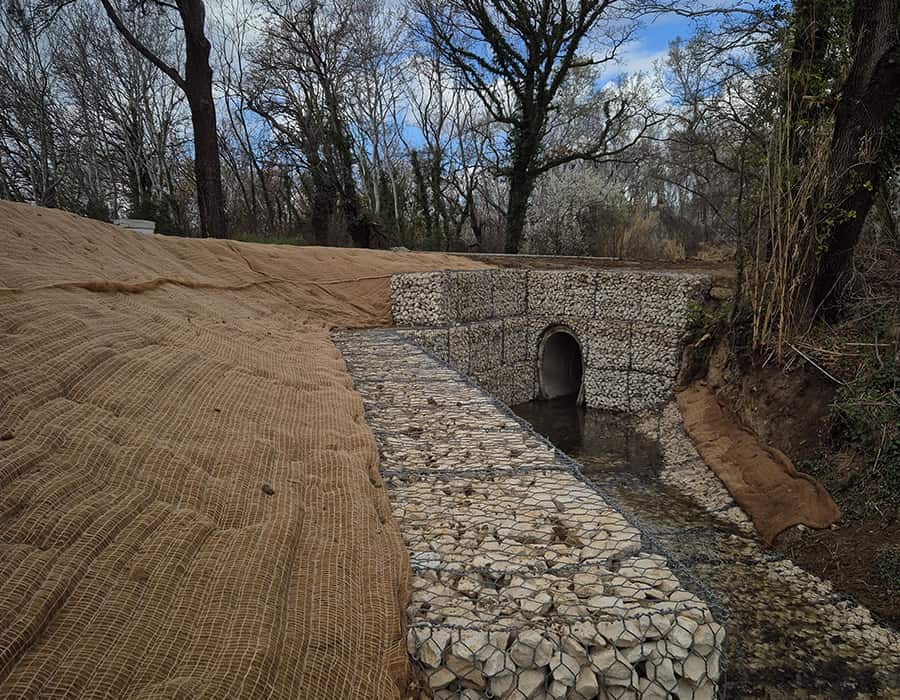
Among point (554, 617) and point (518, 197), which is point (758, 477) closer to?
point (554, 617)

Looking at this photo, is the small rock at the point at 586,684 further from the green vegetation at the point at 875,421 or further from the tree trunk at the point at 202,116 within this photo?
the tree trunk at the point at 202,116

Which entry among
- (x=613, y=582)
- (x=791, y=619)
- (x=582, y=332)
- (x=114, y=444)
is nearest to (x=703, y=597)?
(x=613, y=582)

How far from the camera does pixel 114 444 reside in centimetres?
243

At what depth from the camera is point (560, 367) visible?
12.8 m

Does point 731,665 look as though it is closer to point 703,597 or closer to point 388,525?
point 703,597

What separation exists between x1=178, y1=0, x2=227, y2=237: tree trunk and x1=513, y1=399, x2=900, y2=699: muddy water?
29.8 feet

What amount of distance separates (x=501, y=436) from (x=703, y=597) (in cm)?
184

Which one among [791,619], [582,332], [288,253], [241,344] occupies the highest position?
[288,253]

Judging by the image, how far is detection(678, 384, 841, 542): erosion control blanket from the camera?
5977mm

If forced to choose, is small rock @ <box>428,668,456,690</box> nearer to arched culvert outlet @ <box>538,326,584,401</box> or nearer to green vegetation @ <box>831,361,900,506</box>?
green vegetation @ <box>831,361,900,506</box>

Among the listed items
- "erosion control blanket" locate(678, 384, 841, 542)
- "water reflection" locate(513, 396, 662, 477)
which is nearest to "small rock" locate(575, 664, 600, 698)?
"erosion control blanket" locate(678, 384, 841, 542)

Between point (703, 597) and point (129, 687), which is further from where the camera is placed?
point (703, 597)

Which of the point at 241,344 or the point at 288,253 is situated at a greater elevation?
the point at 288,253

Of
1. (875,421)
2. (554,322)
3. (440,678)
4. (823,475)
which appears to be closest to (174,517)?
(440,678)
